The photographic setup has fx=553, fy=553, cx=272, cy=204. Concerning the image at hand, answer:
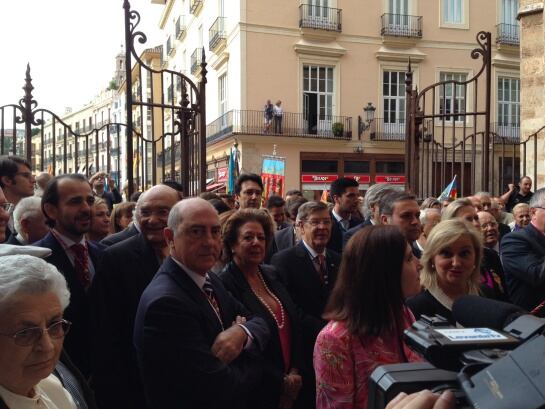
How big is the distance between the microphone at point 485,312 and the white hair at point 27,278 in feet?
4.45

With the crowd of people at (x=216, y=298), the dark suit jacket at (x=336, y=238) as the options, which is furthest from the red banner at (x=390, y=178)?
the crowd of people at (x=216, y=298)

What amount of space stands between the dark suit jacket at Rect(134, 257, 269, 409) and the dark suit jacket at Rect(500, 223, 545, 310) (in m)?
2.57

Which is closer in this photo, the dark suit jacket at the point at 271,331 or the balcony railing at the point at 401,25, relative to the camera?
the dark suit jacket at the point at 271,331

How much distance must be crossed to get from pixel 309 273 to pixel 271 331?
3.28ft

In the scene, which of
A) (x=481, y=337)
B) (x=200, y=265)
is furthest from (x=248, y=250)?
(x=481, y=337)

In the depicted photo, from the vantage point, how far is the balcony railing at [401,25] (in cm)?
2436

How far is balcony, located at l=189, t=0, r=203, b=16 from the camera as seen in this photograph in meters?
27.2

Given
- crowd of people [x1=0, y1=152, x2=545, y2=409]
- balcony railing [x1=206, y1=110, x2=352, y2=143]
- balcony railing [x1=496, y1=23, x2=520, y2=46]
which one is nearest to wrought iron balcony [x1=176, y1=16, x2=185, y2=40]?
balcony railing [x1=206, y1=110, x2=352, y2=143]

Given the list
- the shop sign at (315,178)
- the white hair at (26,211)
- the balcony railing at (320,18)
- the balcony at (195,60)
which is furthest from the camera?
the balcony at (195,60)

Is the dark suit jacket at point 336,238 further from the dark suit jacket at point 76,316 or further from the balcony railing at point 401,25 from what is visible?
the balcony railing at point 401,25

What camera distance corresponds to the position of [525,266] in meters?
4.15

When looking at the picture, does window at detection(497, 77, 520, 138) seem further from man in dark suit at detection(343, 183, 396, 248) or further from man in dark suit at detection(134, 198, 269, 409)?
man in dark suit at detection(134, 198, 269, 409)

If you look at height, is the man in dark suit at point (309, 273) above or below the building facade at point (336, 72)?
below

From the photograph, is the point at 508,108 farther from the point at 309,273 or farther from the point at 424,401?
the point at 424,401
